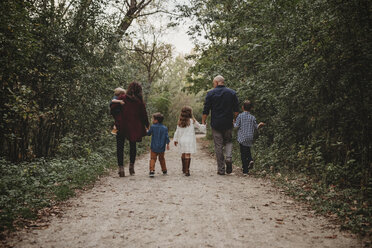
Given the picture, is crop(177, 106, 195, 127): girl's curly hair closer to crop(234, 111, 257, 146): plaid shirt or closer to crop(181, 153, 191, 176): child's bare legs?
crop(181, 153, 191, 176): child's bare legs

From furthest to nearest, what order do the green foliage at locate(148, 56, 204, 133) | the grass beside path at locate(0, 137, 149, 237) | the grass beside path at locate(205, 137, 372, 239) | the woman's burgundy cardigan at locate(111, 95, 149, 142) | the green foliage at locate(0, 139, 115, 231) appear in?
1. the green foliage at locate(148, 56, 204, 133)
2. the woman's burgundy cardigan at locate(111, 95, 149, 142)
3. the green foliage at locate(0, 139, 115, 231)
4. the grass beside path at locate(0, 137, 149, 237)
5. the grass beside path at locate(205, 137, 372, 239)

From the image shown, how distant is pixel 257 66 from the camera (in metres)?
10.3

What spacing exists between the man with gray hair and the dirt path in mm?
1596

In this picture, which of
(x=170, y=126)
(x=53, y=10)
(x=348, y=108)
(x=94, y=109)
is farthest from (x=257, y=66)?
(x=170, y=126)

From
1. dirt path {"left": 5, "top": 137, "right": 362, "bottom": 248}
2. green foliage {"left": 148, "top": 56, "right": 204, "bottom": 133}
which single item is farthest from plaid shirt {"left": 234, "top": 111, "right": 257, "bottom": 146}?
green foliage {"left": 148, "top": 56, "right": 204, "bottom": 133}

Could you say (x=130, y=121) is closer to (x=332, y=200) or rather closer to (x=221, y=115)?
(x=221, y=115)

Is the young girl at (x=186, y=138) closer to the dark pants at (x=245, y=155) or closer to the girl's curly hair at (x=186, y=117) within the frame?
the girl's curly hair at (x=186, y=117)

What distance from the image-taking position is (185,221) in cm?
413

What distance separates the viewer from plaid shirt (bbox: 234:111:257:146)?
7.84m

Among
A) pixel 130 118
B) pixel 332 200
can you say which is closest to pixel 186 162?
pixel 130 118

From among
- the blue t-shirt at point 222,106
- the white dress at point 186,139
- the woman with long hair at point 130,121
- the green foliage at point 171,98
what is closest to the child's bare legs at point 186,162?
the white dress at point 186,139

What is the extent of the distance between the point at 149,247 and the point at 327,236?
7.21ft

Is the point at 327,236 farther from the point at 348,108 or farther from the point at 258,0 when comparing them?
the point at 258,0

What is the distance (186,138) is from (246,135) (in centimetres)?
165
